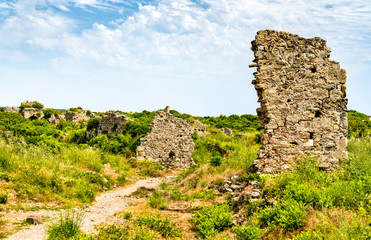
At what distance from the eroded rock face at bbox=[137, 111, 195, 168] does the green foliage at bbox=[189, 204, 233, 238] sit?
10.5 meters

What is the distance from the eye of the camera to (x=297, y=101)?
718 cm

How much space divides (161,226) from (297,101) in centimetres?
448

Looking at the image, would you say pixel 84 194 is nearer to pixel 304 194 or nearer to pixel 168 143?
pixel 304 194

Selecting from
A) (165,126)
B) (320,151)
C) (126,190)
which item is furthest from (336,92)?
(165,126)

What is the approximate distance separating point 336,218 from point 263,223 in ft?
4.05

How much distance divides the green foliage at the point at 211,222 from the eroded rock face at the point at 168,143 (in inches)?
414

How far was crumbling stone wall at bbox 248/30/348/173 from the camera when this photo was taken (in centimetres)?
697

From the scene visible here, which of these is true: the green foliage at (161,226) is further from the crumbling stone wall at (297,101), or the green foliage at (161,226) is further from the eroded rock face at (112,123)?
the eroded rock face at (112,123)

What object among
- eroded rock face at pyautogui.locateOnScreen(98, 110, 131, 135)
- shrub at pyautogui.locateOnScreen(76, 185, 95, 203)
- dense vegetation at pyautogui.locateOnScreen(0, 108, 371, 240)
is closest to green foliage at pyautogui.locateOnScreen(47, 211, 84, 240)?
dense vegetation at pyautogui.locateOnScreen(0, 108, 371, 240)

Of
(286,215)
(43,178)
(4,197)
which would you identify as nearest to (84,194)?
(43,178)

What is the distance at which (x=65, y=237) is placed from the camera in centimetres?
478

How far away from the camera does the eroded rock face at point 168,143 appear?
54.7 feet

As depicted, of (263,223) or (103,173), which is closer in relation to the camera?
(263,223)

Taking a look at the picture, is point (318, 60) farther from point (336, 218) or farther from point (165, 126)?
point (165, 126)
